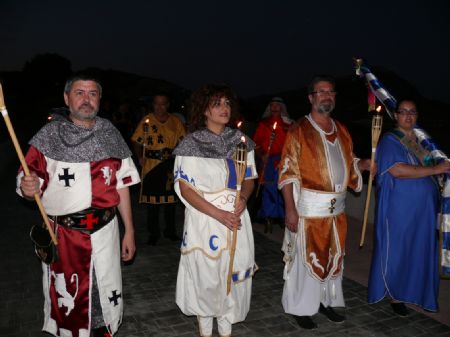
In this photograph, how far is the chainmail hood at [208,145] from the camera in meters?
3.56

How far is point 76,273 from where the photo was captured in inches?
129

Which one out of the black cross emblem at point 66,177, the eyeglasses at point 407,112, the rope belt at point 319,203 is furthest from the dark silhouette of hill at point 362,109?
the black cross emblem at point 66,177

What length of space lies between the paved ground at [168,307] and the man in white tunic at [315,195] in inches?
9.1

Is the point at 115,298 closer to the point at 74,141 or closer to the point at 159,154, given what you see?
the point at 74,141

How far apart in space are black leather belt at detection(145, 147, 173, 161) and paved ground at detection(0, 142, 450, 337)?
53.2 inches

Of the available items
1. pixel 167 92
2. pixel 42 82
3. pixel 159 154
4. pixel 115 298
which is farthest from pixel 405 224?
pixel 42 82

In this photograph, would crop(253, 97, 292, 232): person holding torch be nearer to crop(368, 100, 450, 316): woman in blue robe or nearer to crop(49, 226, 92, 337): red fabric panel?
crop(368, 100, 450, 316): woman in blue robe

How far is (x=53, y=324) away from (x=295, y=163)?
238 cm

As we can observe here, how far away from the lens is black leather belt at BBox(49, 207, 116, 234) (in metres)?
3.25

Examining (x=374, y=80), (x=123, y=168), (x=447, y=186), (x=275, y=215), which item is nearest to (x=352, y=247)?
(x=275, y=215)

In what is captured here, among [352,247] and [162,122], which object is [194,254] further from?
[352,247]

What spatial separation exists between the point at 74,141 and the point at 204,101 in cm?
104

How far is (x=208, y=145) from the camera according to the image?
11.8 ft

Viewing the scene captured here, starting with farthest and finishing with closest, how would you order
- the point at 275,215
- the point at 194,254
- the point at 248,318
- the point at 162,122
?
the point at 275,215
the point at 162,122
the point at 248,318
the point at 194,254
